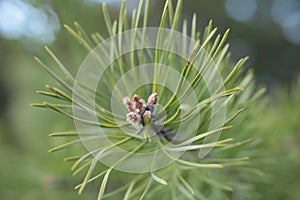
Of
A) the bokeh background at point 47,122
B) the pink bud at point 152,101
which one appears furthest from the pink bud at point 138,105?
the bokeh background at point 47,122

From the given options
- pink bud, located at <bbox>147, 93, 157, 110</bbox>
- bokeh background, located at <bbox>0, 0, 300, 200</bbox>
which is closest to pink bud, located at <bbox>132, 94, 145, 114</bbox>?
pink bud, located at <bbox>147, 93, 157, 110</bbox>

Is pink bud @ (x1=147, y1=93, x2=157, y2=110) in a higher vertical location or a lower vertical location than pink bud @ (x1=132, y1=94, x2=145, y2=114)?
lower

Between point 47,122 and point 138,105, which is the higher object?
point 47,122

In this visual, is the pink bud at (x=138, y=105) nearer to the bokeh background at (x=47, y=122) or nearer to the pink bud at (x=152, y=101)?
the pink bud at (x=152, y=101)

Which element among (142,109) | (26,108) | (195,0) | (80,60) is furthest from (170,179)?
(195,0)

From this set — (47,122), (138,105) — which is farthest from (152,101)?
(47,122)

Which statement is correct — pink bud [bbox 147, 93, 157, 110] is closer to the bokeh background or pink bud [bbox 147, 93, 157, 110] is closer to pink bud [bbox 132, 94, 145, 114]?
pink bud [bbox 132, 94, 145, 114]

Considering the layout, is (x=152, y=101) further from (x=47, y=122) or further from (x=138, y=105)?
(x=47, y=122)

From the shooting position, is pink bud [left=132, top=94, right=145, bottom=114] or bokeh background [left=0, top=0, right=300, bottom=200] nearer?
pink bud [left=132, top=94, right=145, bottom=114]

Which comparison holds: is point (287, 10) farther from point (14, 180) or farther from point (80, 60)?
point (14, 180)

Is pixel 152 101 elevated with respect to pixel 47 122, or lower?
lower

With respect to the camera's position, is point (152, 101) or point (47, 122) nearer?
point (152, 101)
